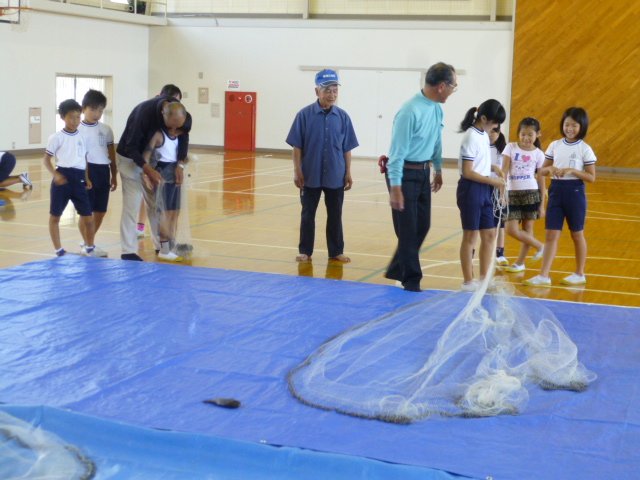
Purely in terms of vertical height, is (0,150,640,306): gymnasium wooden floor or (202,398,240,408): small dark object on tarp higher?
(0,150,640,306): gymnasium wooden floor

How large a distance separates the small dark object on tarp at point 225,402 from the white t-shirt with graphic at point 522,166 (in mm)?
4818

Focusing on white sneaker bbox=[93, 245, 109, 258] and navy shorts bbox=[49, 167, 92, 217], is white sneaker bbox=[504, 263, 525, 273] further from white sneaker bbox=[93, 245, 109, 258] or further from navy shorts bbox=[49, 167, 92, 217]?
navy shorts bbox=[49, 167, 92, 217]

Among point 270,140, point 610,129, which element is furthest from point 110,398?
point 270,140

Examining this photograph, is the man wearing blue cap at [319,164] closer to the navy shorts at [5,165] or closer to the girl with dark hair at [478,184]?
the girl with dark hair at [478,184]

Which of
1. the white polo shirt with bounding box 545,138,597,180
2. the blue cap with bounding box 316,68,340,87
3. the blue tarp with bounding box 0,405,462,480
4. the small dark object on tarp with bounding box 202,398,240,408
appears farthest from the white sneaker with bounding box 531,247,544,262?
the blue tarp with bounding box 0,405,462,480

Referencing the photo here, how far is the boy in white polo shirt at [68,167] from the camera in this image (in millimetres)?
7594

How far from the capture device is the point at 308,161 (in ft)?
27.3

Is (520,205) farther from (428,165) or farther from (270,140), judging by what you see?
(270,140)

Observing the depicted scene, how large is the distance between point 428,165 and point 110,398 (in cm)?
340

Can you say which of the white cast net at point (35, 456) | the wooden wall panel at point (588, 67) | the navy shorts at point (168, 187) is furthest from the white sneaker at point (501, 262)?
the wooden wall panel at point (588, 67)

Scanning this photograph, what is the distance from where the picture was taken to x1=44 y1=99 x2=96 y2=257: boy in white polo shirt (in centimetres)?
759

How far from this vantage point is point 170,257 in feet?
26.8

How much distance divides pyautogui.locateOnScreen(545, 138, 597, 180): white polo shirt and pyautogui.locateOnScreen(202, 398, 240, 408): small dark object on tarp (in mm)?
4338

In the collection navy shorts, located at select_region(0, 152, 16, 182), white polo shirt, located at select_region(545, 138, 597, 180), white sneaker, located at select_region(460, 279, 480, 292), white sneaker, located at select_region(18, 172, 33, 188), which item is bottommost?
white sneaker, located at select_region(460, 279, 480, 292)
